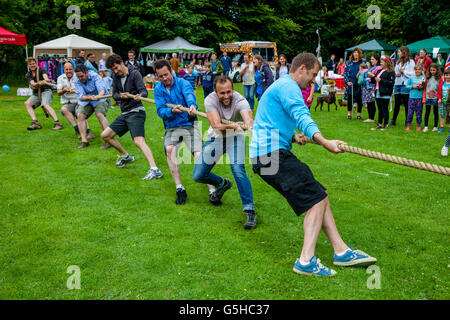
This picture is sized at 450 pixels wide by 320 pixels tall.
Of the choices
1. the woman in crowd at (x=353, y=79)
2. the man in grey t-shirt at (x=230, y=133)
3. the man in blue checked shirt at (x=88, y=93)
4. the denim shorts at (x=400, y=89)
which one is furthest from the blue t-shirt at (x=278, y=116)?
the woman in crowd at (x=353, y=79)

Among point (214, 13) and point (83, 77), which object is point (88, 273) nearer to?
point (83, 77)

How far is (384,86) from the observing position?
453 inches

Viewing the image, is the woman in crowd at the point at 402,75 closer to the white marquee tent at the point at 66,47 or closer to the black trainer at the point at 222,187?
the black trainer at the point at 222,187

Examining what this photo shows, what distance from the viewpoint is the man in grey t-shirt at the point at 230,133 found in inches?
208

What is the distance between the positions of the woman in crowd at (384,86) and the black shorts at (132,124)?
6.87 metres

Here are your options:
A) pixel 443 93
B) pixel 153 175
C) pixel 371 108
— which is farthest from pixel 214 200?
pixel 371 108

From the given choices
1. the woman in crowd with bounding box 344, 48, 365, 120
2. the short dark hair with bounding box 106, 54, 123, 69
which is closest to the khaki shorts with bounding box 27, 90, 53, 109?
the short dark hair with bounding box 106, 54, 123, 69

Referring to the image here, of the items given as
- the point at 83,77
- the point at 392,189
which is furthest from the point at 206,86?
the point at 392,189

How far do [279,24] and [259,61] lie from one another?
28.3m

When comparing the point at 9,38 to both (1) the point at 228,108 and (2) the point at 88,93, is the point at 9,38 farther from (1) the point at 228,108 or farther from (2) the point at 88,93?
(1) the point at 228,108

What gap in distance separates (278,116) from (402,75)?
950cm

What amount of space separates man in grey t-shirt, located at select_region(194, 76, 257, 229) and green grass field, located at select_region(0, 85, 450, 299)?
421mm
